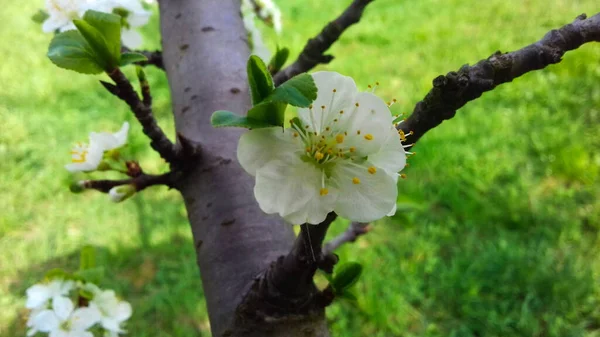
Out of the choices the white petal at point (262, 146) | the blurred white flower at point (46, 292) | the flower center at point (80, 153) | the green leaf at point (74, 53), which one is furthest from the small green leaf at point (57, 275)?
the white petal at point (262, 146)

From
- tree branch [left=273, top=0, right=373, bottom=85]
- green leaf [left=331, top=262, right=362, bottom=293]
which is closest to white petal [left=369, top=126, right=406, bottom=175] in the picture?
green leaf [left=331, top=262, right=362, bottom=293]

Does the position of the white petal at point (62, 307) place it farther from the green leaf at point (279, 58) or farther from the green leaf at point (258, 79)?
the green leaf at point (258, 79)

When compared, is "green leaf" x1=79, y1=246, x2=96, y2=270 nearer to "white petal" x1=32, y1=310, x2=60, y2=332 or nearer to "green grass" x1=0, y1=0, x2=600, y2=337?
"white petal" x1=32, y1=310, x2=60, y2=332

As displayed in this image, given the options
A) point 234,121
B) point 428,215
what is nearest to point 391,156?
point 234,121

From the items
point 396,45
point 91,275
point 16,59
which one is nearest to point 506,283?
point 91,275

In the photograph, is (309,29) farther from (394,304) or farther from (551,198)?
(394,304)

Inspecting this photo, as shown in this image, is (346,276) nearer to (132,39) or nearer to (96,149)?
(96,149)

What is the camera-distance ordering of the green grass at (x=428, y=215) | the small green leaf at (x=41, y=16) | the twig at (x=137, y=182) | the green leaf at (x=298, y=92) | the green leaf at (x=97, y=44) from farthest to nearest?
the green grass at (x=428, y=215), the small green leaf at (x=41, y=16), the twig at (x=137, y=182), the green leaf at (x=97, y=44), the green leaf at (x=298, y=92)
